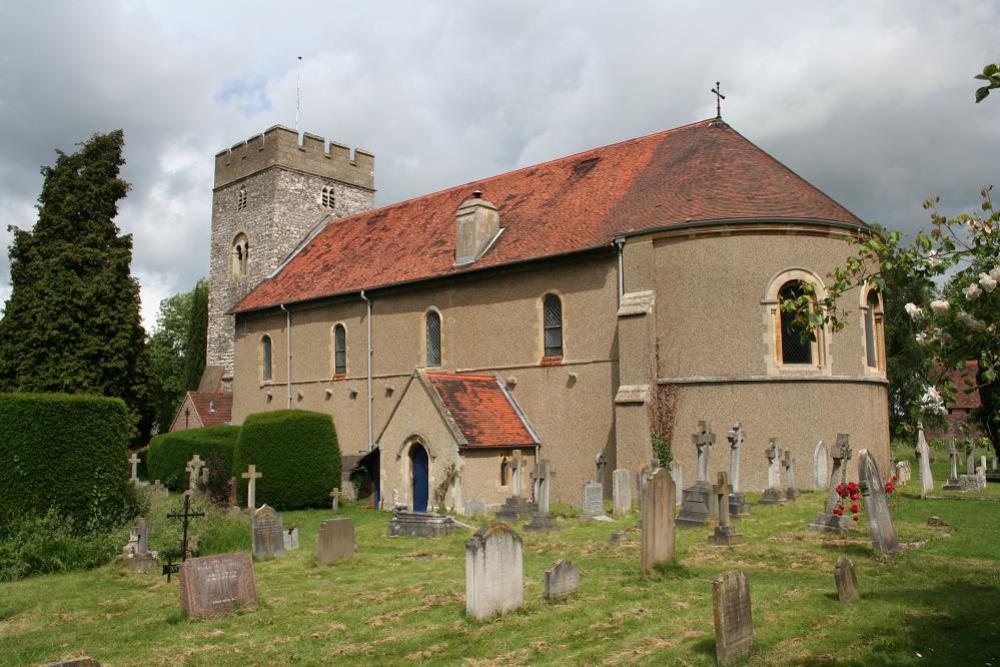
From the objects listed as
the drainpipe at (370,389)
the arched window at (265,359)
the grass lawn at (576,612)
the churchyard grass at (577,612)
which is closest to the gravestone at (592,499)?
the churchyard grass at (577,612)

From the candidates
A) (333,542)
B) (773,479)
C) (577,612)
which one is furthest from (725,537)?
(333,542)

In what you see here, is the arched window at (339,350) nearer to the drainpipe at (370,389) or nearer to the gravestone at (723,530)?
the drainpipe at (370,389)

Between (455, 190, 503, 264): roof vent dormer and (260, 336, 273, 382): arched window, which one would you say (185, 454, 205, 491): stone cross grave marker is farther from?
(455, 190, 503, 264): roof vent dormer

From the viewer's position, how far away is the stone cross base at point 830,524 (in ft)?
45.1

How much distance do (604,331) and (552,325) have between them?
1.93 m

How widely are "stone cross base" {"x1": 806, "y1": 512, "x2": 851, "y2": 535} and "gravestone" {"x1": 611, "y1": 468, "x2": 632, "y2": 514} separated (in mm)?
5131

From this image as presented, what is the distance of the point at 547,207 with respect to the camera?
2583 cm

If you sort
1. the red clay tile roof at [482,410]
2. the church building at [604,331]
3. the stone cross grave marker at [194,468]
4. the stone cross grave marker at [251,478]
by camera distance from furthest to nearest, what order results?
1. the stone cross grave marker at [194,468]
2. the stone cross grave marker at [251,478]
3. the red clay tile roof at [482,410]
4. the church building at [604,331]

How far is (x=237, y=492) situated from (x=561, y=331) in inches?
443

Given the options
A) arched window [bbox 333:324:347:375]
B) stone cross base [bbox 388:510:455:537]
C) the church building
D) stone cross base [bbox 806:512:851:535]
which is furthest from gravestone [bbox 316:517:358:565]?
arched window [bbox 333:324:347:375]

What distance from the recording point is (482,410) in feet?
75.5

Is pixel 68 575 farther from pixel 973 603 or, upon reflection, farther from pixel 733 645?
pixel 973 603

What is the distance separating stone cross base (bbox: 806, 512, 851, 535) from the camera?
13.8 meters

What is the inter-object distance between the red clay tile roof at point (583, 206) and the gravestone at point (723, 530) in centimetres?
914
